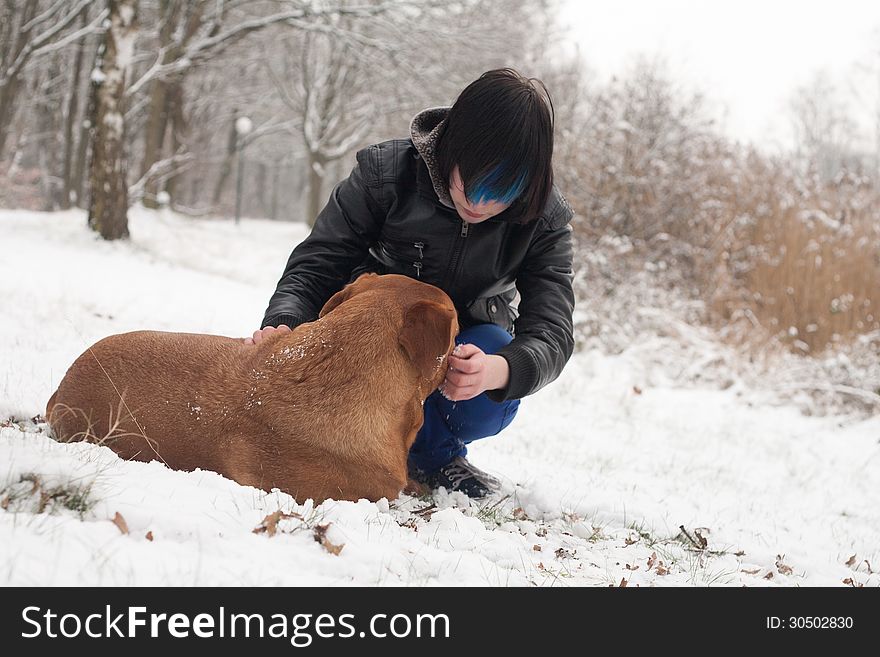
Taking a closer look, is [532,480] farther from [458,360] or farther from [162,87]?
[162,87]

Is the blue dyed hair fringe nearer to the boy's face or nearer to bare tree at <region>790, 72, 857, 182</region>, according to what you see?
the boy's face

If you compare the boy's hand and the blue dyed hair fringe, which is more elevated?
the blue dyed hair fringe

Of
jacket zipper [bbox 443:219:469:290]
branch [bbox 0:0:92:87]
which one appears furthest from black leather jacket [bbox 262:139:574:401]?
branch [bbox 0:0:92:87]

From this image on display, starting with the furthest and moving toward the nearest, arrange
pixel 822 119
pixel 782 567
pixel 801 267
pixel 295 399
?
pixel 822 119 → pixel 801 267 → pixel 782 567 → pixel 295 399

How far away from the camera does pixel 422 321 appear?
277 cm

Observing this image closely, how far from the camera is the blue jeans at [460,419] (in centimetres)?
365

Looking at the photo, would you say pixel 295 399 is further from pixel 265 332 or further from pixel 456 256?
pixel 456 256

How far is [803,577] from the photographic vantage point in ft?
10.6

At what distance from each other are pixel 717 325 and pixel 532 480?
307 inches

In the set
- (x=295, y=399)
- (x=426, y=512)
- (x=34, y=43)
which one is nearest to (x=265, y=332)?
(x=295, y=399)

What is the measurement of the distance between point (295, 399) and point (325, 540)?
646mm

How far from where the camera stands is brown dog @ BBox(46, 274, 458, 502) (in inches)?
106

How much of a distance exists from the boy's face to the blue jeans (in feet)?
2.17

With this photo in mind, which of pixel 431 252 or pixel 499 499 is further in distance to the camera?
pixel 499 499
